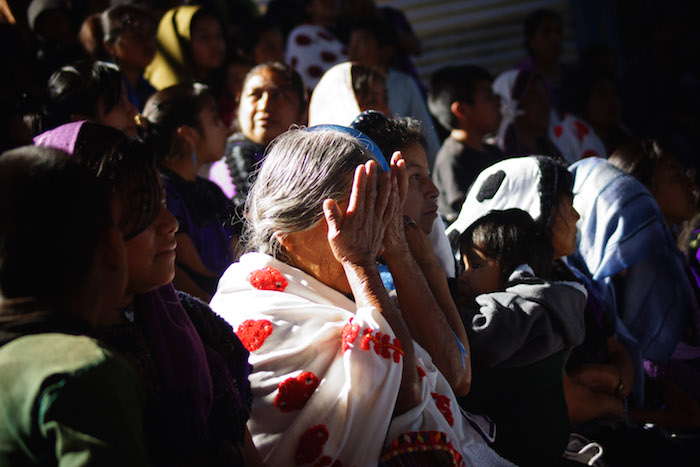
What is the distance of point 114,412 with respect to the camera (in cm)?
113

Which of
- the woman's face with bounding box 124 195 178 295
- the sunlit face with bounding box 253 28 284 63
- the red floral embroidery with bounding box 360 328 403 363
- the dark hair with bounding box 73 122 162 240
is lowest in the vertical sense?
the red floral embroidery with bounding box 360 328 403 363

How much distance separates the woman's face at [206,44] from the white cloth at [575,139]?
9.81 feet

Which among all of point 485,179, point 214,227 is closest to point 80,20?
point 214,227

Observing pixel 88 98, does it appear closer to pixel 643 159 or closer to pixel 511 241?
pixel 511 241

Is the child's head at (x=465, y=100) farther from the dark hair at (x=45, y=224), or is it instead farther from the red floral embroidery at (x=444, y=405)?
the dark hair at (x=45, y=224)

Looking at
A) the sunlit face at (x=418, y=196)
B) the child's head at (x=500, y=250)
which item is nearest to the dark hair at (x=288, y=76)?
the sunlit face at (x=418, y=196)

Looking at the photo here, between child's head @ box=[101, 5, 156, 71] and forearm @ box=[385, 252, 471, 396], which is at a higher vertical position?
child's head @ box=[101, 5, 156, 71]

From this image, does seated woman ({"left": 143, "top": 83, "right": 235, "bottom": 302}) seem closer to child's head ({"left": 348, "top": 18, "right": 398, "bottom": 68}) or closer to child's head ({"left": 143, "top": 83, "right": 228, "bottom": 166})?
child's head ({"left": 143, "top": 83, "right": 228, "bottom": 166})

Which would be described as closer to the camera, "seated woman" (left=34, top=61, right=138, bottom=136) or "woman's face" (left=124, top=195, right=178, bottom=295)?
"woman's face" (left=124, top=195, right=178, bottom=295)

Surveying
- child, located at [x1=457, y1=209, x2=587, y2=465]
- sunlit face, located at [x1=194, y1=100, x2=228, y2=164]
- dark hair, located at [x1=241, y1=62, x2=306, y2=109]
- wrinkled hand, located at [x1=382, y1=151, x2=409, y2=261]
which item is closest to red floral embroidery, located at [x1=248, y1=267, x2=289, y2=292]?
wrinkled hand, located at [x1=382, y1=151, x2=409, y2=261]

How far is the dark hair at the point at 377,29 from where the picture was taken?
6391 mm

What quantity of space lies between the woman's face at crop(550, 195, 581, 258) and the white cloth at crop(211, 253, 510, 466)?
1429mm

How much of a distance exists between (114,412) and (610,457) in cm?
235

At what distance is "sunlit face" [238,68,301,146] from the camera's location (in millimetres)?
4234
